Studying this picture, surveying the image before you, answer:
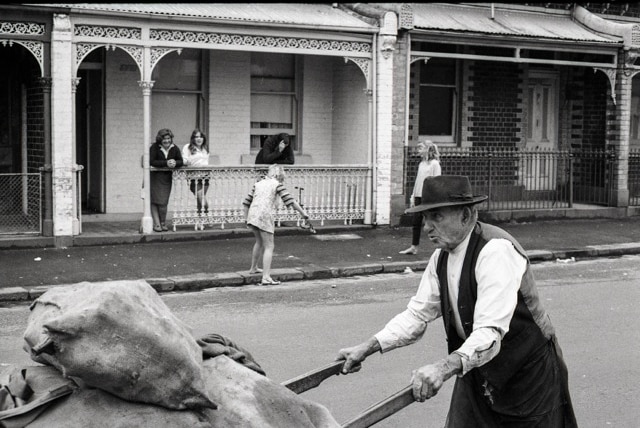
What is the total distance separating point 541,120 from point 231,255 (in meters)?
11.2

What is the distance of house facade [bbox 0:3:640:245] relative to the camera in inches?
599

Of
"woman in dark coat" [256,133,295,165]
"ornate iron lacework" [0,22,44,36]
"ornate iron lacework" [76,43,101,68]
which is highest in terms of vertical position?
"ornate iron lacework" [0,22,44,36]

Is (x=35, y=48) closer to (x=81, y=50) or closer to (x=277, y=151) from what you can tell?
(x=81, y=50)

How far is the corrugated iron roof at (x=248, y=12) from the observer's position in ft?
50.2

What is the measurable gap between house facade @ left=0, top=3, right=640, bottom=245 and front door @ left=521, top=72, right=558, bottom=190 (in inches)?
3.9

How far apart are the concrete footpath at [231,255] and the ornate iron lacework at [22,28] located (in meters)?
3.22

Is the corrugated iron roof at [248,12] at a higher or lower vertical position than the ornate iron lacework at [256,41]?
higher

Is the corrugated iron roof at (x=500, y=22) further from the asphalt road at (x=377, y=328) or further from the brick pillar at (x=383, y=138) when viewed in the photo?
the asphalt road at (x=377, y=328)

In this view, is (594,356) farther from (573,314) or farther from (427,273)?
(427,273)

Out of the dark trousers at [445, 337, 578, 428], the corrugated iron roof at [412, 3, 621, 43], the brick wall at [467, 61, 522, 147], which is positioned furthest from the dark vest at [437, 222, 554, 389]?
the brick wall at [467, 61, 522, 147]

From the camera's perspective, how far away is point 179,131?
1853cm

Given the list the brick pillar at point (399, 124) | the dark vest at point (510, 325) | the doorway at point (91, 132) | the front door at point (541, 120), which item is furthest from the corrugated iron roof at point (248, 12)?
the dark vest at point (510, 325)

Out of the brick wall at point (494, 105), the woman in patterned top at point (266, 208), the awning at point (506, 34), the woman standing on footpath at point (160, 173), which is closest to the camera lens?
the woman in patterned top at point (266, 208)

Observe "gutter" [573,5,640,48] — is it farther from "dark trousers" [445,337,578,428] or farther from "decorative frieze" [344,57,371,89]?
"dark trousers" [445,337,578,428]
